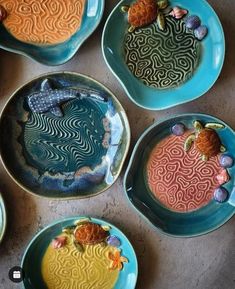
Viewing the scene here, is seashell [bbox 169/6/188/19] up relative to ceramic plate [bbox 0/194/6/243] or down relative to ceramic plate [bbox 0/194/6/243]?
up

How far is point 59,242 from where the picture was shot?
107cm

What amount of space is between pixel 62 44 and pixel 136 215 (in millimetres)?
386

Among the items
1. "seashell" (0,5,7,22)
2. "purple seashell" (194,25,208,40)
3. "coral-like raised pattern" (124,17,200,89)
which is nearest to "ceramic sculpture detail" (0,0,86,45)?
"seashell" (0,5,7,22)

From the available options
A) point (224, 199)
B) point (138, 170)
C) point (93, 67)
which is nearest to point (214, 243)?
point (224, 199)

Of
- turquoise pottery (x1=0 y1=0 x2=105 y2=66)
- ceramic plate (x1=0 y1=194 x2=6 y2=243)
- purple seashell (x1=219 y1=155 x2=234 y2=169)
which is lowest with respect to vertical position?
ceramic plate (x1=0 y1=194 x2=6 y2=243)

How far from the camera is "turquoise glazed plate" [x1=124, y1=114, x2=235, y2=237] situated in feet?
3.46

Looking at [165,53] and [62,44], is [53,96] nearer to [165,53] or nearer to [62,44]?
[62,44]

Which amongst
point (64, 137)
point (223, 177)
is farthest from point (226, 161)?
point (64, 137)

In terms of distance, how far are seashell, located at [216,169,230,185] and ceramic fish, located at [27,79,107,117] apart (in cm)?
28

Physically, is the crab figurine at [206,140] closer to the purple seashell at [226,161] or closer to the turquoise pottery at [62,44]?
the purple seashell at [226,161]

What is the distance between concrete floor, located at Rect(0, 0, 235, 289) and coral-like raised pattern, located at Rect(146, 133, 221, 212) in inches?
2.5

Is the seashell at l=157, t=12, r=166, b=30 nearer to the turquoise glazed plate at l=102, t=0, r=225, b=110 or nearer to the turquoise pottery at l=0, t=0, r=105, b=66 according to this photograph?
the turquoise glazed plate at l=102, t=0, r=225, b=110

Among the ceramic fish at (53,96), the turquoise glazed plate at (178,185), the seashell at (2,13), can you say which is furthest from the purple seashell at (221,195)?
the seashell at (2,13)

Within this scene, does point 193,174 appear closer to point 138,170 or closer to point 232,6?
point 138,170
